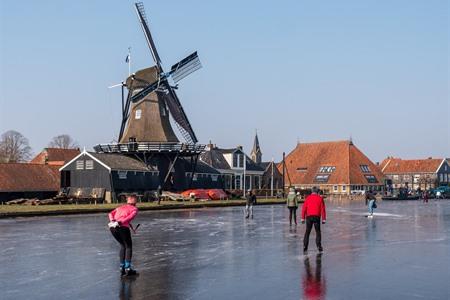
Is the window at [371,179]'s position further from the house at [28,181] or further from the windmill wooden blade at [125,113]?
the house at [28,181]

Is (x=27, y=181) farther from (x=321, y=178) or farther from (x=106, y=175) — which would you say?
(x=321, y=178)

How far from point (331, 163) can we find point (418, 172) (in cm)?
4152

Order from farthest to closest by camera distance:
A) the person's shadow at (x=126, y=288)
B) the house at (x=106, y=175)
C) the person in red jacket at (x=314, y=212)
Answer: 1. the house at (x=106, y=175)
2. the person in red jacket at (x=314, y=212)
3. the person's shadow at (x=126, y=288)

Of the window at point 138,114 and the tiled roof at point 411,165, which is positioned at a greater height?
the window at point 138,114

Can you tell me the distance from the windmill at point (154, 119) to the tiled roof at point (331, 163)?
38716 millimetres

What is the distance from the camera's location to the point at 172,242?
17.6 metres

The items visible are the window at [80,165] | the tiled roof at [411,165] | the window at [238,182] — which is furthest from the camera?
the tiled roof at [411,165]

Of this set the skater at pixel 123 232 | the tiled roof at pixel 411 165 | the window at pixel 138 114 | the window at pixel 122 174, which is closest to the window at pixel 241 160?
the window at pixel 138 114

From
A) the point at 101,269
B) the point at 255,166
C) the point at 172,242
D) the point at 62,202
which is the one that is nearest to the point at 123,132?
the point at 62,202

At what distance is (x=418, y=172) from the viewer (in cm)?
12875

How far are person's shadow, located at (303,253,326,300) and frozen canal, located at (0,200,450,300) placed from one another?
0.7 inches

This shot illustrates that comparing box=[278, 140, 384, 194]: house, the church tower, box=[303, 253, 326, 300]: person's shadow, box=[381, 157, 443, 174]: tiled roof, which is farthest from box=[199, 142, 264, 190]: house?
box=[303, 253, 326, 300]: person's shadow

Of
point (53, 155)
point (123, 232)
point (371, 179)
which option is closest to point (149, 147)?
point (53, 155)

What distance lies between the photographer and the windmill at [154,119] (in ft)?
186
